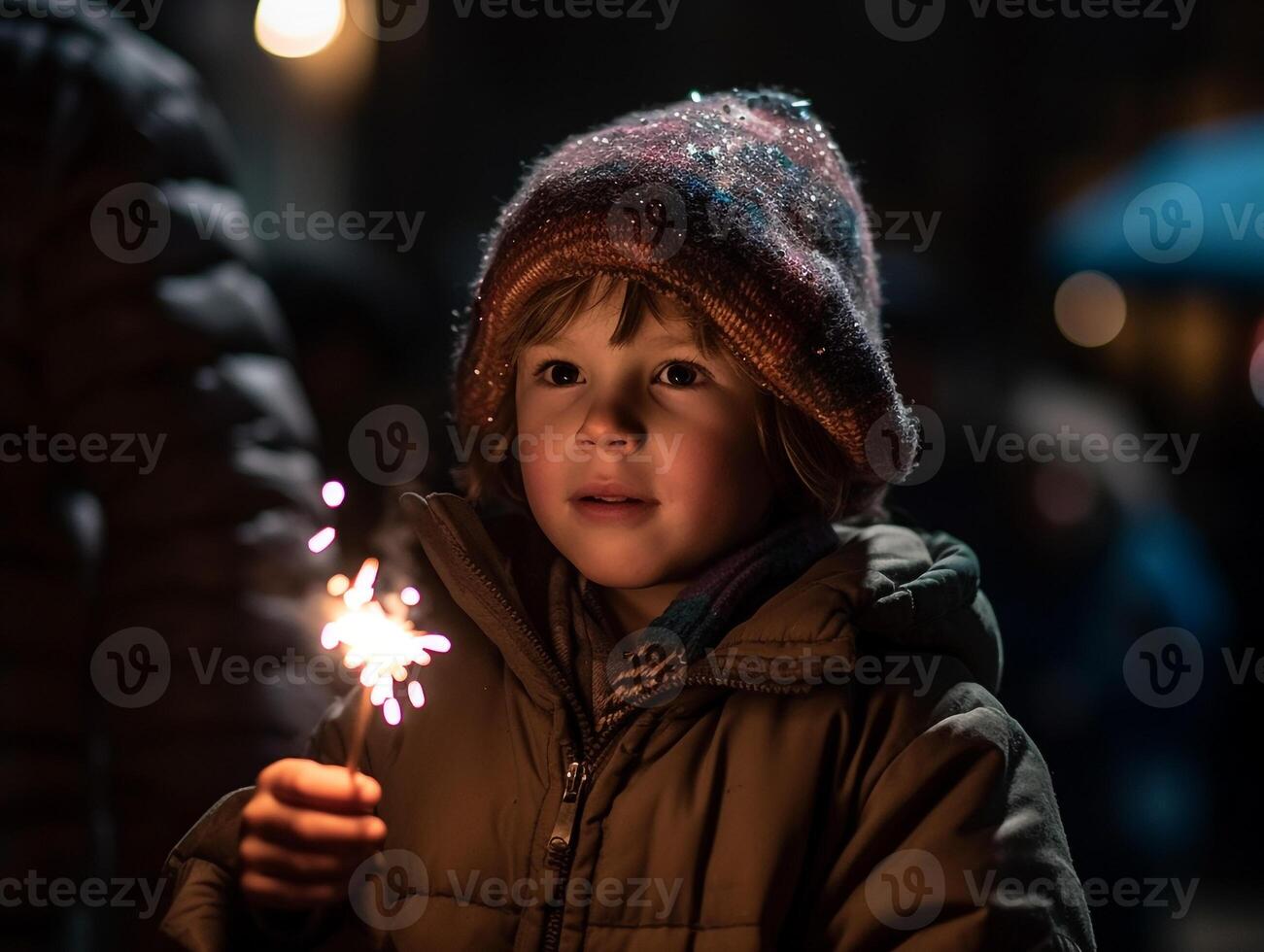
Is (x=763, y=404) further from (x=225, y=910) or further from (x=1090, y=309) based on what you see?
(x=1090, y=309)

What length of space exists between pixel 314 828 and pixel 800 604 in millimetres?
509

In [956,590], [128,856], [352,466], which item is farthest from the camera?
[352,466]

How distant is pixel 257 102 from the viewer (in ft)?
8.57

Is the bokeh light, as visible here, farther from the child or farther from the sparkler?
the sparkler

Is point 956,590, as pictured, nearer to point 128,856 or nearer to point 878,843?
point 878,843

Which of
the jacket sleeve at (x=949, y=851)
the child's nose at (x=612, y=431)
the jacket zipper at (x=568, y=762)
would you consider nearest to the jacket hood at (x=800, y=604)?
the jacket zipper at (x=568, y=762)

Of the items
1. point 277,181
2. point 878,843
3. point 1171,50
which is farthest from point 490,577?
point 1171,50

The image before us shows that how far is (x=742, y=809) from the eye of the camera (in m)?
1.17

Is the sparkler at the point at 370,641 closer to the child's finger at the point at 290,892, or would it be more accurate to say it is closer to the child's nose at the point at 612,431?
the child's finger at the point at 290,892

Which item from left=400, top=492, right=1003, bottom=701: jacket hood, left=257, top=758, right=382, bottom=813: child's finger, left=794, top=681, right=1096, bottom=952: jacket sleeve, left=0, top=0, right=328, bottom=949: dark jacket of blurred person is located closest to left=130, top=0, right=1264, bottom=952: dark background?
left=0, top=0, right=328, bottom=949: dark jacket of blurred person

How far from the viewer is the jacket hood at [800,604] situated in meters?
1.18

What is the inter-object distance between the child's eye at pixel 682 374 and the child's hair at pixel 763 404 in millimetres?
25

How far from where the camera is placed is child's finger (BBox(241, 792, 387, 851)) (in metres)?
1.10

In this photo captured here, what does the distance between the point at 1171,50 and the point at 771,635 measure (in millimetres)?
1745
